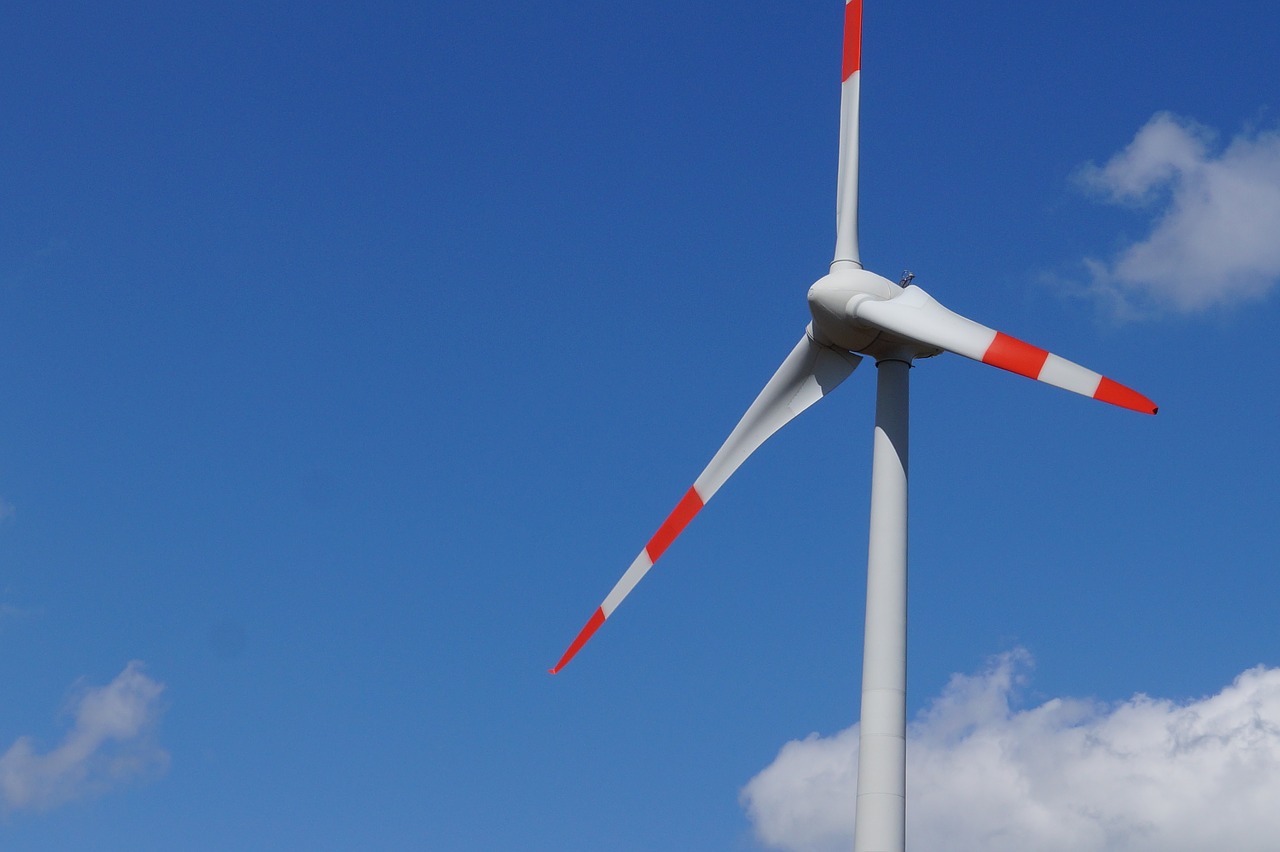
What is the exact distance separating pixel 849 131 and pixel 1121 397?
1114 centimetres

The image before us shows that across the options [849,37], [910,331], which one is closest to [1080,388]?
[910,331]

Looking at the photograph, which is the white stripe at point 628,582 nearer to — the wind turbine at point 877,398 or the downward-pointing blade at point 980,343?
the wind turbine at point 877,398

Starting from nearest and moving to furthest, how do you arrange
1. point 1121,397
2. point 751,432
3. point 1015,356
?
1. point 1121,397
2. point 1015,356
3. point 751,432

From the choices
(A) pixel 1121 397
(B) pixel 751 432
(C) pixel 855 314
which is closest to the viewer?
(A) pixel 1121 397

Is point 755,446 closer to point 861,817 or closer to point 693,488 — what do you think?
point 693,488

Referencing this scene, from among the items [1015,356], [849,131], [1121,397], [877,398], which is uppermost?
[849,131]

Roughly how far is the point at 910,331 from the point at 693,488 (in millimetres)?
6057

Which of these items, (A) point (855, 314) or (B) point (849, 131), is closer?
(A) point (855, 314)

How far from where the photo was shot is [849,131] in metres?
33.7

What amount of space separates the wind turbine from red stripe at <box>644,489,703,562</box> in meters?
0.02

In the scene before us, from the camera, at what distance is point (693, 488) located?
106ft

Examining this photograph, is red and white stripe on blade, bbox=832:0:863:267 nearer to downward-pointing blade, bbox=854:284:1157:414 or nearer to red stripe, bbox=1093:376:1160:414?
downward-pointing blade, bbox=854:284:1157:414

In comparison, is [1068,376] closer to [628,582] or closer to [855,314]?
[855,314]

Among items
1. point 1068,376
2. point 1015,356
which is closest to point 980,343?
point 1015,356
